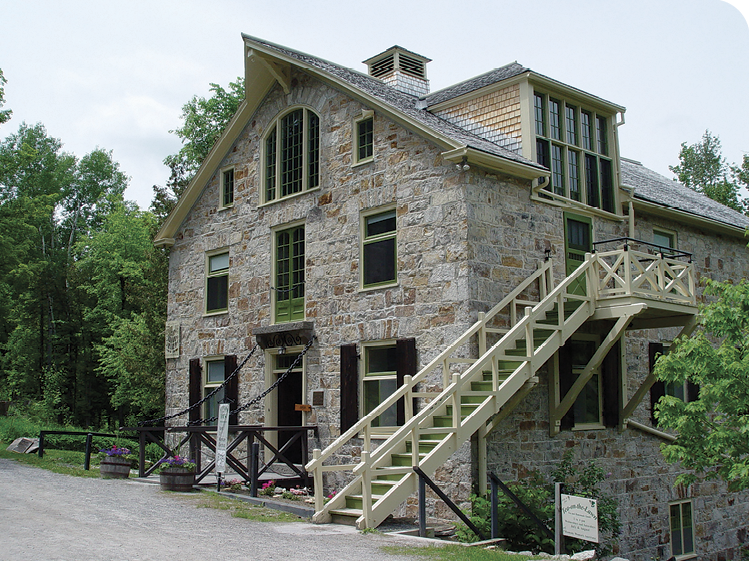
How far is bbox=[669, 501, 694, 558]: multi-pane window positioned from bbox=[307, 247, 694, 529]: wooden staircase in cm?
503

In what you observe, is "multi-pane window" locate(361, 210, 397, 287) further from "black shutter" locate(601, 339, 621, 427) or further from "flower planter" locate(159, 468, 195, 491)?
"flower planter" locate(159, 468, 195, 491)

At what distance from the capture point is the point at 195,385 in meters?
18.8

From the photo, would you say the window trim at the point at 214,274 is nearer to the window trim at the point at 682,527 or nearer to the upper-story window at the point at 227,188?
the upper-story window at the point at 227,188

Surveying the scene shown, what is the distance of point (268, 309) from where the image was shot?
56.3ft

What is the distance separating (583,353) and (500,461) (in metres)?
3.31

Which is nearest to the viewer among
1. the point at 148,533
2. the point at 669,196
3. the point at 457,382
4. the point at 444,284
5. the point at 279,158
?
the point at 148,533

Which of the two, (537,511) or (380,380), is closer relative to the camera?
(537,511)

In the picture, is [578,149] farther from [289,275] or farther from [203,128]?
[203,128]

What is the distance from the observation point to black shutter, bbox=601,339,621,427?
15211mm

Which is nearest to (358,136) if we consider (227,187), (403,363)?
(227,187)

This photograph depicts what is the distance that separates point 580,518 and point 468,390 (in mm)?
3821

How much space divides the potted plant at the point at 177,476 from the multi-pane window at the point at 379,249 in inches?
189

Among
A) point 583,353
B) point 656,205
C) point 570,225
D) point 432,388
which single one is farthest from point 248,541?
point 656,205

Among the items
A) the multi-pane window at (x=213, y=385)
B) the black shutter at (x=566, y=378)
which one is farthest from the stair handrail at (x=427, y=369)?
the multi-pane window at (x=213, y=385)
